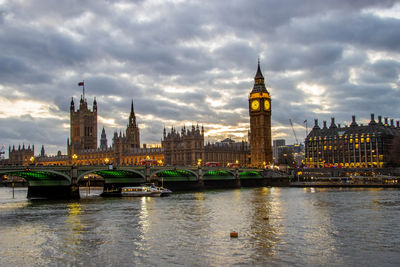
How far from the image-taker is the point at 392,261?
27312mm

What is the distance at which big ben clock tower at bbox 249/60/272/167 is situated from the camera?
566ft

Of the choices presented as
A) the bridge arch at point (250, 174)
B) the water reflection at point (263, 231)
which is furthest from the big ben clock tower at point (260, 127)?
the water reflection at point (263, 231)

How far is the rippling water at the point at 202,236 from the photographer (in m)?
28.5

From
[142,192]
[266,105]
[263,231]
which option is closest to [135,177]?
[142,192]

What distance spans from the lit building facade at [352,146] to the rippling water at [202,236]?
380 feet

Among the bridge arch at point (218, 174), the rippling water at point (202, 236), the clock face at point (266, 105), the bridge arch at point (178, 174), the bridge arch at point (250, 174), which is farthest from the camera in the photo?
the clock face at point (266, 105)

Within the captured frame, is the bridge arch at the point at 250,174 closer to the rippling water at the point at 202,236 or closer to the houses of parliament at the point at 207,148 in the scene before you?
the houses of parliament at the point at 207,148

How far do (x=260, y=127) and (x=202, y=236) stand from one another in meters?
139

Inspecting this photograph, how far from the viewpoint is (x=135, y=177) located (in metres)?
94.6

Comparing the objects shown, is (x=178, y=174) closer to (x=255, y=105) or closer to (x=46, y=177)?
(x=46, y=177)

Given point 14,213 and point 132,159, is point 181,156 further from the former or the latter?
point 14,213

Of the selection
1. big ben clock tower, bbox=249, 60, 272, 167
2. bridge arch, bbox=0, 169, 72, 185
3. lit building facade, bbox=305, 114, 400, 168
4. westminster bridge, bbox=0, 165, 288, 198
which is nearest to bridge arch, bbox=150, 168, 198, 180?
westminster bridge, bbox=0, 165, 288, 198

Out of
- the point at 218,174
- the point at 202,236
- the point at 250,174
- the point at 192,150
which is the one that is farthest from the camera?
the point at 192,150

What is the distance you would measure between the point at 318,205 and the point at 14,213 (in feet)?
123
